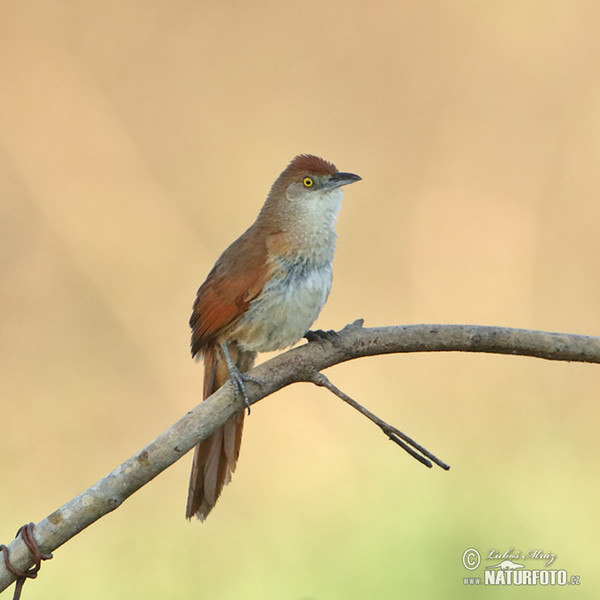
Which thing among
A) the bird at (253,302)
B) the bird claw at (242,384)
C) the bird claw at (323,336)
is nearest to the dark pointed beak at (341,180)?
the bird at (253,302)

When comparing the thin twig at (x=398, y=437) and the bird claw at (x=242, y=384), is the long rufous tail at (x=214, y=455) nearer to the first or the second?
the bird claw at (x=242, y=384)

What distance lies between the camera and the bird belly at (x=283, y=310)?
266cm

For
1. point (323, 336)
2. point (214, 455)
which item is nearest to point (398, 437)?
point (323, 336)

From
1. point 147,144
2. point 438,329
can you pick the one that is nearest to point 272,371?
point 438,329

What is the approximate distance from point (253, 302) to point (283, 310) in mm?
91

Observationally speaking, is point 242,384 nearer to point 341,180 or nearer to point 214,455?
point 214,455

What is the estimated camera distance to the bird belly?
2656 mm

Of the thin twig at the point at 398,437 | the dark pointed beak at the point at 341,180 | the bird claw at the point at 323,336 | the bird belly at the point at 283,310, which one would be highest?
the dark pointed beak at the point at 341,180

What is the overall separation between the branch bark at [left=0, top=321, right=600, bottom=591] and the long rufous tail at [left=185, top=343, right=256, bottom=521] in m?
0.26

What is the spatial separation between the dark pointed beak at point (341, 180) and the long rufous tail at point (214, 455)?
0.65 m

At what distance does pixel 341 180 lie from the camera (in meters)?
3.05

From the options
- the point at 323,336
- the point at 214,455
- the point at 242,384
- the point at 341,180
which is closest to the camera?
the point at 242,384

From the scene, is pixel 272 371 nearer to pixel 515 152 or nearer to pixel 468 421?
pixel 468 421

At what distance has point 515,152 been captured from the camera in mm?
5008
